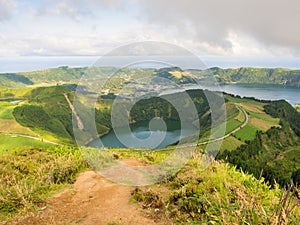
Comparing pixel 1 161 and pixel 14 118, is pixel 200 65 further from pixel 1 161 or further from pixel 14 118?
pixel 14 118

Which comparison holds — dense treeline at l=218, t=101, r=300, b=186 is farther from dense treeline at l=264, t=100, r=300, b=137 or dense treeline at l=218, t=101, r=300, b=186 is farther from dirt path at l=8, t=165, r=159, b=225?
dirt path at l=8, t=165, r=159, b=225

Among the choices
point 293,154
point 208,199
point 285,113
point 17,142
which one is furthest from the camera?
point 285,113

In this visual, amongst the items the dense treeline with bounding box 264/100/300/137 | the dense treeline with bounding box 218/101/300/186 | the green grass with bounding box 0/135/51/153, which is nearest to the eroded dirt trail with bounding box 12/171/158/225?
the dense treeline with bounding box 218/101/300/186

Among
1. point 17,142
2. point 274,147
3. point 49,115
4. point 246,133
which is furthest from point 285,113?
point 17,142

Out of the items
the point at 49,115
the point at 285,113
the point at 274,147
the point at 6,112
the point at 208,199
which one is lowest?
the point at 274,147

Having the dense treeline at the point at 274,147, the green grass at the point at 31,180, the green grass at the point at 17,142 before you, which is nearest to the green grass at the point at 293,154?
the dense treeline at the point at 274,147

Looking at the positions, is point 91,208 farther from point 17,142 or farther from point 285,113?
point 285,113
